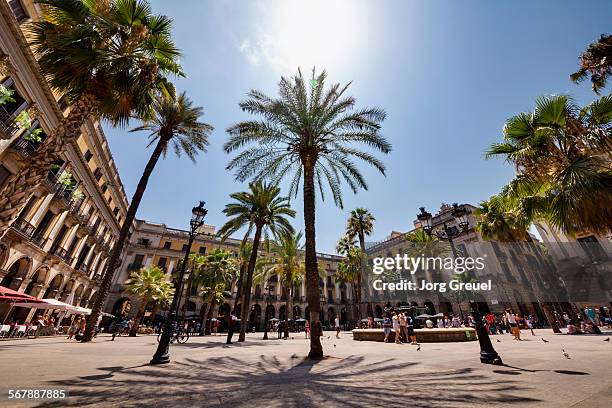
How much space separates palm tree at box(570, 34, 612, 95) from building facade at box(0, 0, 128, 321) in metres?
18.0

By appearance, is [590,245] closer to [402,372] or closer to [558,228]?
[558,228]

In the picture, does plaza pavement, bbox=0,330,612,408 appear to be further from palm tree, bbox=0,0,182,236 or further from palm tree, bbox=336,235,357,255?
palm tree, bbox=336,235,357,255

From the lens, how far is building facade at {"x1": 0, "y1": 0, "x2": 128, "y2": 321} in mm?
14523

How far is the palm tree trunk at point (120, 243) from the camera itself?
13.2 m

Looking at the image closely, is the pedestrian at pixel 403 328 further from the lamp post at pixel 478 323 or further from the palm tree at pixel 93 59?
the palm tree at pixel 93 59

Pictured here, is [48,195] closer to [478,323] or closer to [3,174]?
[3,174]

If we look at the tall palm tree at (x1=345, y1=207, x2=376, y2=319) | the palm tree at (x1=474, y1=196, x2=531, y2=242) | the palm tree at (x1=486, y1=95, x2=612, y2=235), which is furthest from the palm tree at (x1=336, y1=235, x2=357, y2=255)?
the palm tree at (x1=486, y1=95, x2=612, y2=235)

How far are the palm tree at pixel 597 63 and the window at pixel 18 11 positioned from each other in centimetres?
2596

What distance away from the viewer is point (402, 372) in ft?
20.8

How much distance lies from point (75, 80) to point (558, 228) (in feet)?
51.3

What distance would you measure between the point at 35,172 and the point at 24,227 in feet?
61.8

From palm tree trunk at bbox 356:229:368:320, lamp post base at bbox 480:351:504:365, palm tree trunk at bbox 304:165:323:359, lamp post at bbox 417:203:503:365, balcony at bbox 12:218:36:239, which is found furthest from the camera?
palm tree trunk at bbox 356:229:368:320

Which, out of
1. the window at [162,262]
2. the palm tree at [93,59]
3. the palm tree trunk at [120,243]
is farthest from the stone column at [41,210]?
the window at [162,262]

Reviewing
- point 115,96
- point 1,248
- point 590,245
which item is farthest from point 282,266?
point 590,245
